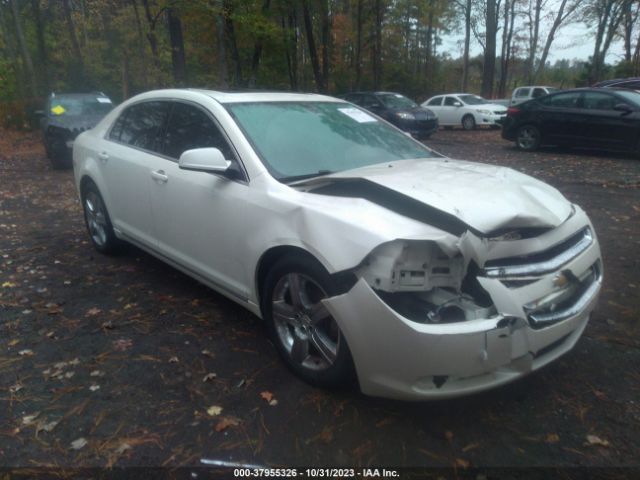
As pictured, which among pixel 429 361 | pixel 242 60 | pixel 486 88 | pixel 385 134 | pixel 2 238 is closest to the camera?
pixel 429 361

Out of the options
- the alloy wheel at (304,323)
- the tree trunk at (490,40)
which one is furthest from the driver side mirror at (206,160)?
the tree trunk at (490,40)

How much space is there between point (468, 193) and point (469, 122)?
1892 cm

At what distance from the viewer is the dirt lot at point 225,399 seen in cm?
255

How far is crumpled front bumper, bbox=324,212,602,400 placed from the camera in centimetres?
236

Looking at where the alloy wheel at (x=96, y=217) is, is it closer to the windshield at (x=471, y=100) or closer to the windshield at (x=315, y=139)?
the windshield at (x=315, y=139)

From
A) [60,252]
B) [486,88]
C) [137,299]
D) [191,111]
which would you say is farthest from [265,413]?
[486,88]

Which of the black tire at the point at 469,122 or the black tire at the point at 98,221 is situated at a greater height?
the black tire at the point at 98,221

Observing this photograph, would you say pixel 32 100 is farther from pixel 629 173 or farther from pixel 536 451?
pixel 536 451

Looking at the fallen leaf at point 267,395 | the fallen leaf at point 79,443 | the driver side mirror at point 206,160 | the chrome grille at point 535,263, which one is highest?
the driver side mirror at point 206,160

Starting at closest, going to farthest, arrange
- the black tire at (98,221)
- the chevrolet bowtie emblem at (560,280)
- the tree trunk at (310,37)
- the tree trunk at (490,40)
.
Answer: the chevrolet bowtie emblem at (560,280)
the black tire at (98,221)
the tree trunk at (310,37)
the tree trunk at (490,40)

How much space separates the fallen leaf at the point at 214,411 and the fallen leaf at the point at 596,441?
190 cm

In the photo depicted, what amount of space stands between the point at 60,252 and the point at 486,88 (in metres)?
25.4

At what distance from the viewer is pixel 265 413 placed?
2.84 m

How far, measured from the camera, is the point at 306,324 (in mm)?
2949
